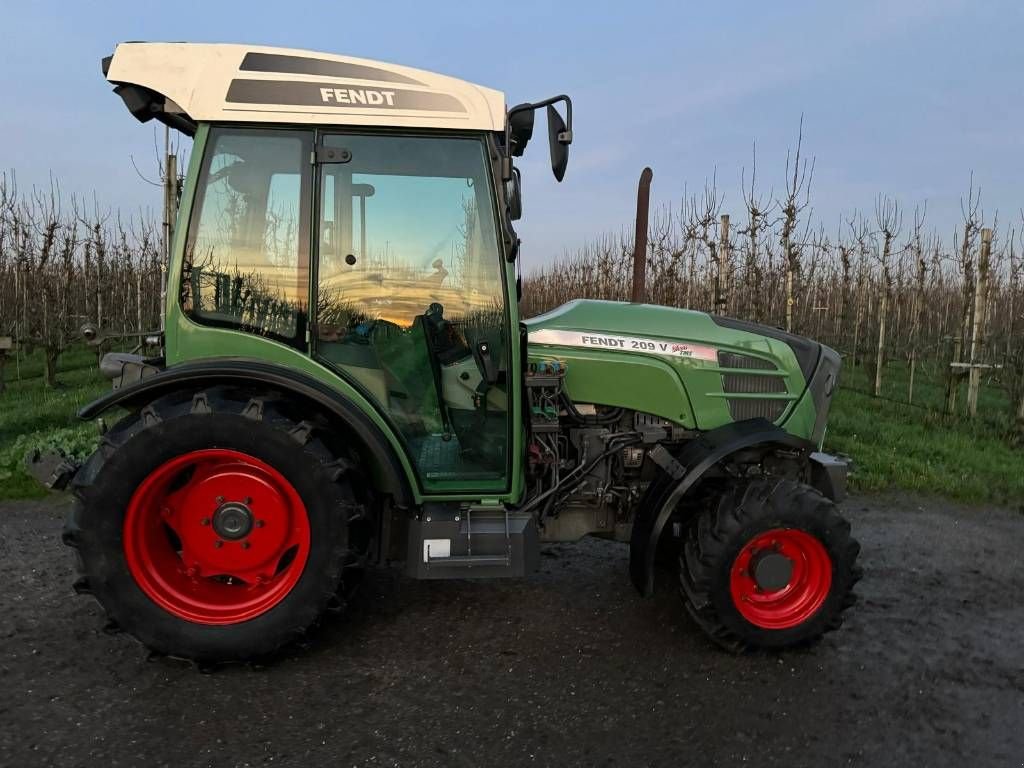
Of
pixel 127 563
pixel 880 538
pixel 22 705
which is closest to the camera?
pixel 22 705

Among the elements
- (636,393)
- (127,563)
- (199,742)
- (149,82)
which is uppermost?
(149,82)

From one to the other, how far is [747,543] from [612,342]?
113 cm

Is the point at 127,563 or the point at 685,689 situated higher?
the point at 127,563

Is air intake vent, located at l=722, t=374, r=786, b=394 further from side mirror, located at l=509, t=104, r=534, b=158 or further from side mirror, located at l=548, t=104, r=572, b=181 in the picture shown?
side mirror, located at l=509, t=104, r=534, b=158

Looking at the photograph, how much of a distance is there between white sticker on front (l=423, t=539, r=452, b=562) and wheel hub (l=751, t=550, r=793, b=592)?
1.38 meters

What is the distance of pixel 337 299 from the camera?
10.5 ft

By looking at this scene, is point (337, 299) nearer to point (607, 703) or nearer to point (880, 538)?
point (607, 703)

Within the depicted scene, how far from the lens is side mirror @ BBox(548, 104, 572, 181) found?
3.06m

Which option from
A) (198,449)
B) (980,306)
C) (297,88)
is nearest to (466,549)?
(198,449)

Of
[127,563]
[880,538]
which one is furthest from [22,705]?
[880,538]

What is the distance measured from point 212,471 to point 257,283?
2.75 ft

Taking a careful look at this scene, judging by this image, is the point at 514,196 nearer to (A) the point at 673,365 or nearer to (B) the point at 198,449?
(A) the point at 673,365

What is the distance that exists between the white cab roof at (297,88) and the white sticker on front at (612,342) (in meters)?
1.03

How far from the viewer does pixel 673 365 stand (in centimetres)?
366
